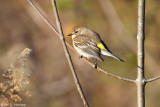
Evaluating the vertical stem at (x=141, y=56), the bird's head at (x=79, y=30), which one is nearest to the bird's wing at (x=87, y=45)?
the bird's head at (x=79, y=30)

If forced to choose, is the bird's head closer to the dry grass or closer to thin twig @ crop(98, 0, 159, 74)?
thin twig @ crop(98, 0, 159, 74)

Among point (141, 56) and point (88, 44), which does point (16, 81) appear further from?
point (88, 44)

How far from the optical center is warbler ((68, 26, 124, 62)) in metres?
5.78

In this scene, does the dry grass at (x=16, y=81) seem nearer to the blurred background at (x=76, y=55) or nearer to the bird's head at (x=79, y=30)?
the bird's head at (x=79, y=30)

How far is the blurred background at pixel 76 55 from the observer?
321 inches

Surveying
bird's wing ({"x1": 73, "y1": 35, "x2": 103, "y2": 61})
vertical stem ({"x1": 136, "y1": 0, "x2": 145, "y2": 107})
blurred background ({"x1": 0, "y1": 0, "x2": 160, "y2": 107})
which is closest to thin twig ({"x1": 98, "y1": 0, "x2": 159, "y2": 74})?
blurred background ({"x1": 0, "y1": 0, "x2": 160, "y2": 107})

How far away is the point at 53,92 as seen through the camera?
798cm

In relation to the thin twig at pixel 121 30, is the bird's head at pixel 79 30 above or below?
above

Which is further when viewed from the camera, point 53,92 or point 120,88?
point 120,88

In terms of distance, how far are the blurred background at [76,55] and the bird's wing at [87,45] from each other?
1.76 metres

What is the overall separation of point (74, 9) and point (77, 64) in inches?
59.5

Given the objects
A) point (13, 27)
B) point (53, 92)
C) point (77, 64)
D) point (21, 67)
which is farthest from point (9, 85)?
point (13, 27)

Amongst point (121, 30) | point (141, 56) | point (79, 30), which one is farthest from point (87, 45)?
point (141, 56)

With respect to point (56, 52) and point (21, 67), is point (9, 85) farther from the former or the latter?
point (56, 52)
